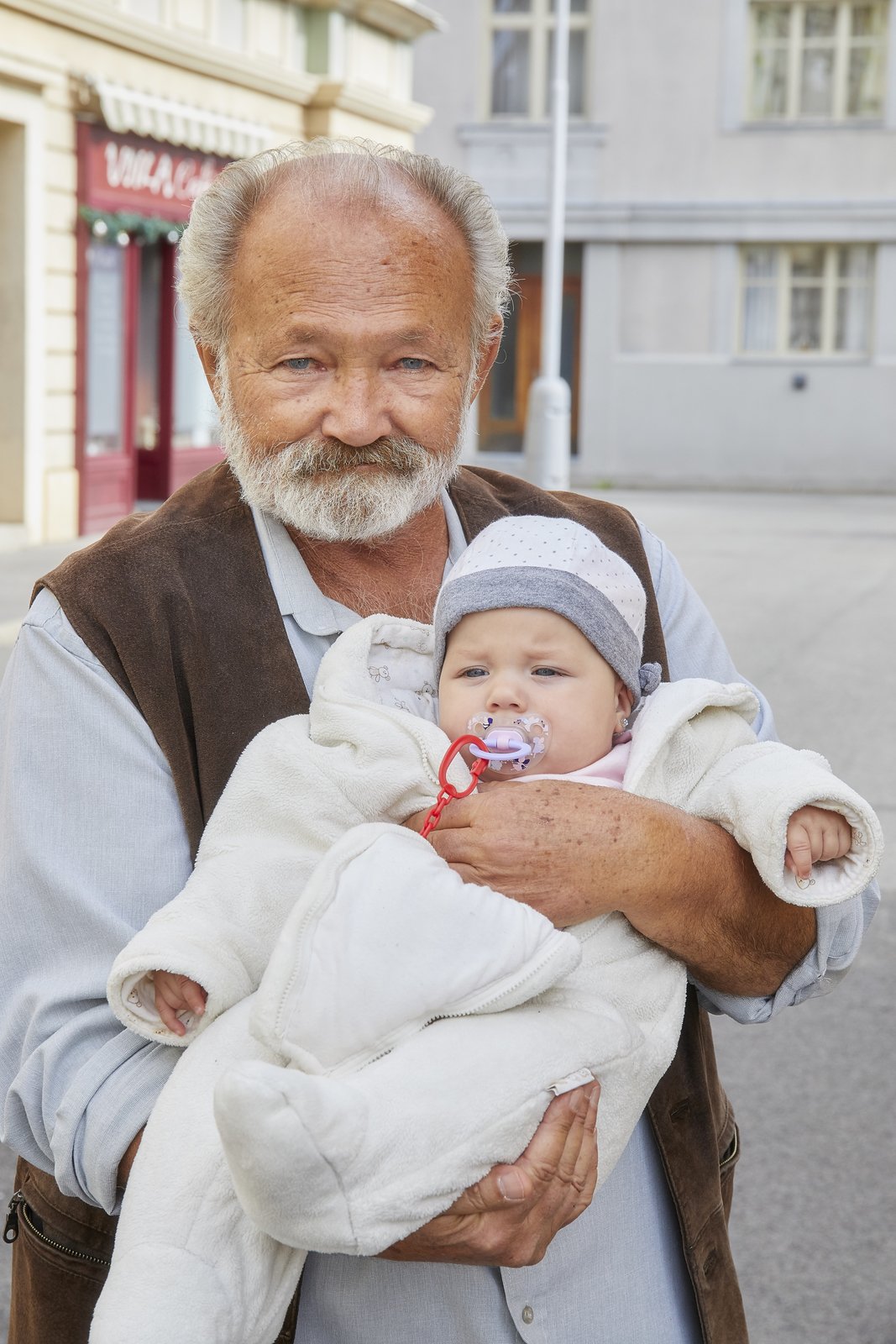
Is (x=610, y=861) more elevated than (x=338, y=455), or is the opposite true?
(x=338, y=455)

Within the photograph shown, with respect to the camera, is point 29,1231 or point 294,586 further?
point 294,586

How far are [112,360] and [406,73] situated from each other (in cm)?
552

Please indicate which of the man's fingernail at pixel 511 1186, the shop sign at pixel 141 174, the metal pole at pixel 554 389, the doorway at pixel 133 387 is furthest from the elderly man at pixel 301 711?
the metal pole at pixel 554 389

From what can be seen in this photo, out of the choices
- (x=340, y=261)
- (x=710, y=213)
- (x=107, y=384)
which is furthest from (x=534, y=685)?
(x=710, y=213)

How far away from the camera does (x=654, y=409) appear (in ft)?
85.9

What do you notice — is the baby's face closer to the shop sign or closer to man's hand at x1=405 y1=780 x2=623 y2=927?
man's hand at x1=405 y1=780 x2=623 y2=927

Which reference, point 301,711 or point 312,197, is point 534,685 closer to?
point 301,711

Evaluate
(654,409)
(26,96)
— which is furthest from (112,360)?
(654,409)

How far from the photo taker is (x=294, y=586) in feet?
7.32

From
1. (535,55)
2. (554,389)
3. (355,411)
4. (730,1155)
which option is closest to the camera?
(355,411)

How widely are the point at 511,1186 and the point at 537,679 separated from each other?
682 millimetres

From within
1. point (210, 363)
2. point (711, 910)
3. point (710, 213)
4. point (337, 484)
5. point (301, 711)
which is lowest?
point (711, 910)

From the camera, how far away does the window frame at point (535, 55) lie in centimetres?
2608

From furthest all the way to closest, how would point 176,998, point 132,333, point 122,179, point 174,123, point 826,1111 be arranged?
1. point 132,333
2. point 174,123
3. point 122,179
4. point 826,1111
5. point 176,998
